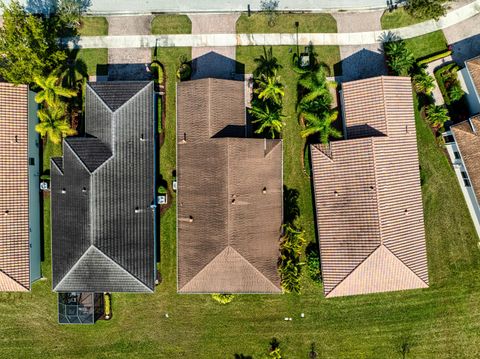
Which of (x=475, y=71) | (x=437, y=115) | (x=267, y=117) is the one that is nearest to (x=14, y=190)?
(x=267, y=117)

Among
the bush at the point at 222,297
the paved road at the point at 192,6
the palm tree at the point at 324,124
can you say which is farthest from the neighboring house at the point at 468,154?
the bush at the point at 222,297

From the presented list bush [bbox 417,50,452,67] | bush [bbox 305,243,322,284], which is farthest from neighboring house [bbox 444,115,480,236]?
bush [bbox 305,243,322,284]

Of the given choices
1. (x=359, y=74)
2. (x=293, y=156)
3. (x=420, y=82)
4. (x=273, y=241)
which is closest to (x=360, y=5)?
(x=359, y=74)

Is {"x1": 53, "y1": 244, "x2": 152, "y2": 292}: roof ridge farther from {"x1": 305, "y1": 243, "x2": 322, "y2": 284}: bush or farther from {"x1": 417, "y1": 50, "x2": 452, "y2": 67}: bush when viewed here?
{"x1": 417, "y1": 50, "x2": 452, "y2": 67}: bush

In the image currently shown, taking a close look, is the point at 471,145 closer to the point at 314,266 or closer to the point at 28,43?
the point at 314,266

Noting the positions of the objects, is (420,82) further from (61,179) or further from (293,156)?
(61,179)

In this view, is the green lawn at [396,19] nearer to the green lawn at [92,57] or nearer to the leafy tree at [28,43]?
the green lawn at [92,57]
